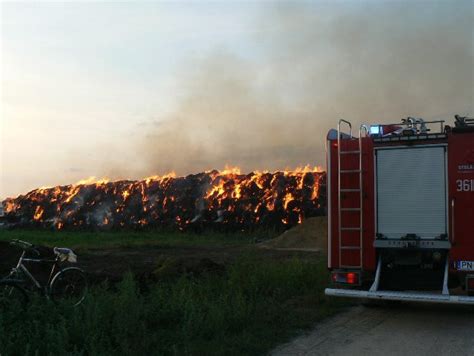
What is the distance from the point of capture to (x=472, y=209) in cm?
798

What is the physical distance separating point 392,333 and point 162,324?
3.47 meters

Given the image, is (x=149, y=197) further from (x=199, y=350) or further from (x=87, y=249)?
(x=199, y=350)

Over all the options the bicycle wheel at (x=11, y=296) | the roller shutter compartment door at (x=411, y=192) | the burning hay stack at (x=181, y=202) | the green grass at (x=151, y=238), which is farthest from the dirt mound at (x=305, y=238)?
the bicycle wheel at (x=11, y=296)

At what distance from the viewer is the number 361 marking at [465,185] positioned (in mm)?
8016

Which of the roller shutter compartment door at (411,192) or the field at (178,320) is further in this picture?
the roller shutter compartment door at (411,192)

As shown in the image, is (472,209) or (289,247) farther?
(289,247)

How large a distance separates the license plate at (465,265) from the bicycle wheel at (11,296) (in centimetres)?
665

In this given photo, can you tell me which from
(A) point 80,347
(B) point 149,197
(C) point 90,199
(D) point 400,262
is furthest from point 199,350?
(C) point 90,199

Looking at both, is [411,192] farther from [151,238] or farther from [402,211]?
[151,238]

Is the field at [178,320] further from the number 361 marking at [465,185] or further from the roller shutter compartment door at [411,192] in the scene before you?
the number 361 marking at [465,185]

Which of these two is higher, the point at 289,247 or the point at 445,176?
the point at 445,176

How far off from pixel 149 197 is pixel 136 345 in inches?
1842

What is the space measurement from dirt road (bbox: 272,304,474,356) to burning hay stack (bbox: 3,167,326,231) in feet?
103

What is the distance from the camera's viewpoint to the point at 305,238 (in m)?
30.5
